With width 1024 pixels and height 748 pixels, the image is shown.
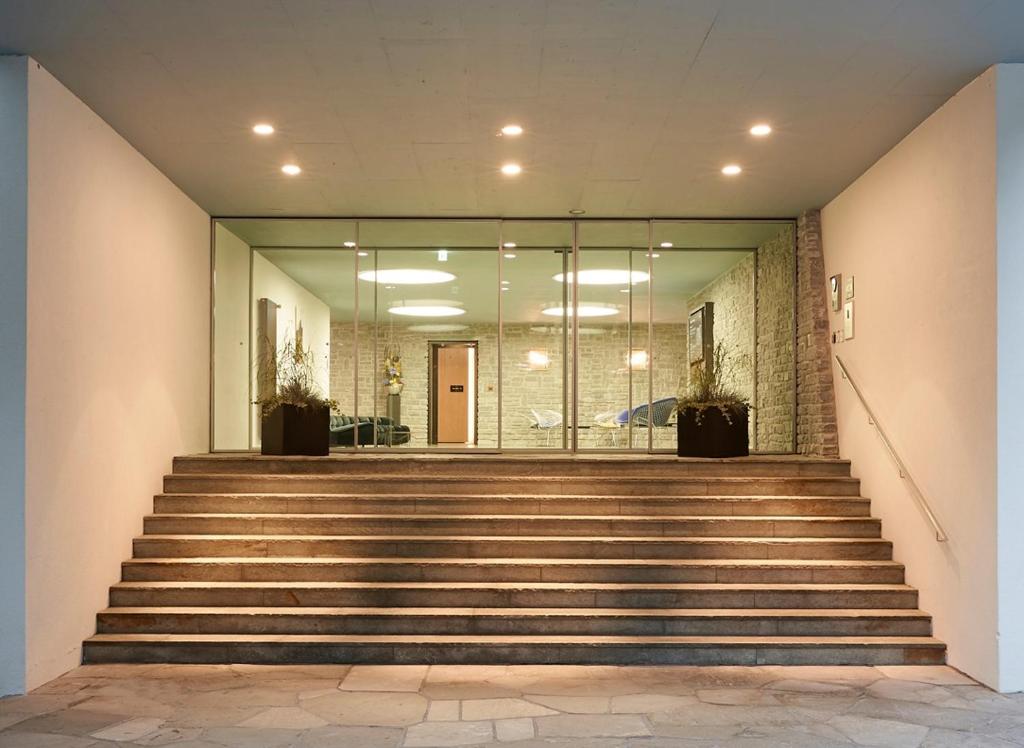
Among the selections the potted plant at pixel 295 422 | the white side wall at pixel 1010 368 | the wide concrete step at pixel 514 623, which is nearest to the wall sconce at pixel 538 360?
the potted plant at pixel 295 422

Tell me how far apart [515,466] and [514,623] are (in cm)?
214

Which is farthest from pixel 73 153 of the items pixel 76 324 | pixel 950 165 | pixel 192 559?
pixel 950 165

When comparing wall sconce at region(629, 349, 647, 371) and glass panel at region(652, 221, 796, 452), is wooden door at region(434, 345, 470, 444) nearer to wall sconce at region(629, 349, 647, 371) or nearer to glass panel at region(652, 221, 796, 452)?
wall sconce at region(629, 349, 647, 371)

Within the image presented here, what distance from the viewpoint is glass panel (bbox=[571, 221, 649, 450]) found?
1018 centimetres

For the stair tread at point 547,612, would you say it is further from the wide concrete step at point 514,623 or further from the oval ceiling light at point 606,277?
the oval ceiling light at point 606,277

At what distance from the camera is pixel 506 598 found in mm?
6562

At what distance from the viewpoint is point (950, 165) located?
6.14 m

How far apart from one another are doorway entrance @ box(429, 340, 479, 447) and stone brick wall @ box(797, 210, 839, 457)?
3.26 metres

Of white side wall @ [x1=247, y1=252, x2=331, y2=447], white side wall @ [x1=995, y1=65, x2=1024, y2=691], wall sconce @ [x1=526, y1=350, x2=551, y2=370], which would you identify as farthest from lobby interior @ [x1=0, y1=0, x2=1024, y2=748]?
wall sconce @ [x1=526, y1=350, x2=551, y2=370]

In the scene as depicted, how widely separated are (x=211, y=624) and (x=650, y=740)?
3148 millimetres

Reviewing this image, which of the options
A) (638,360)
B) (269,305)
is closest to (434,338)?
(269,305)

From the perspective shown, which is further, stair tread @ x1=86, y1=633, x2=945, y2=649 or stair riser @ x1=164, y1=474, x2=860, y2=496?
stair riser @ x1=164, y1=474, x2=860, y2=496

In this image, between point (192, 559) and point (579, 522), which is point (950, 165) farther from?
point (192, 559)

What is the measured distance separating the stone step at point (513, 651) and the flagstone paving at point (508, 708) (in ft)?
0.33
